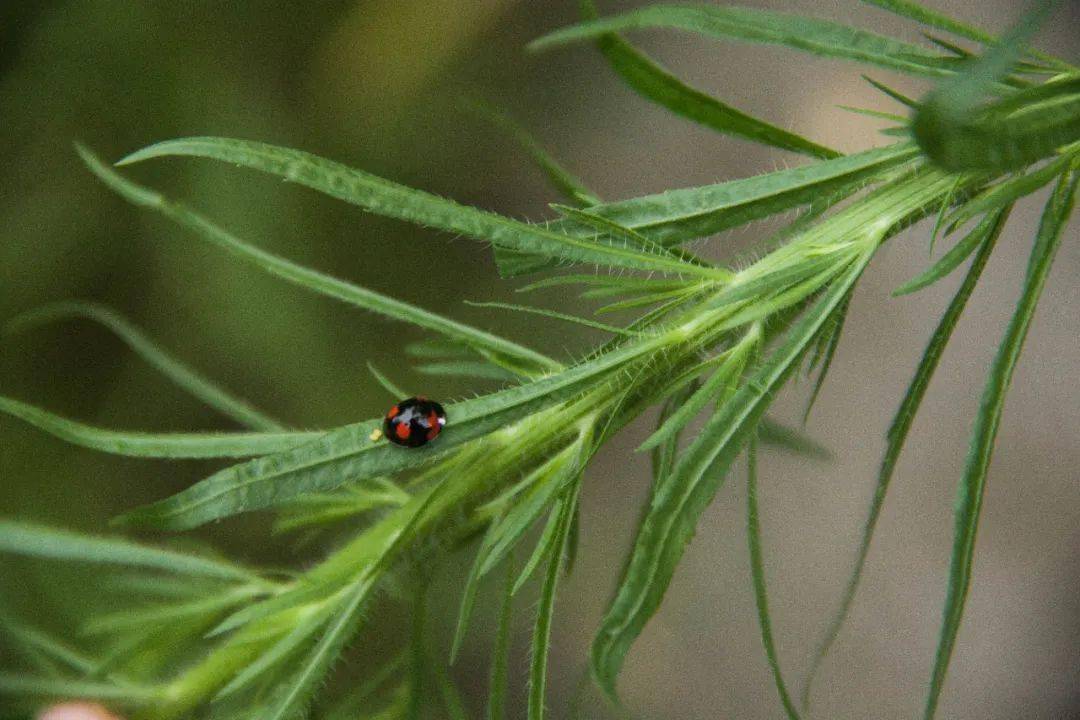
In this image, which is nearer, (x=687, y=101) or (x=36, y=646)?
(x=687, y=101)

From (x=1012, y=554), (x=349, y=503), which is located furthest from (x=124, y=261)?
(x=1012, y=554)

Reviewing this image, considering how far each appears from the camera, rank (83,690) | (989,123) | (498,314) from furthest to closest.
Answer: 1. (498,314)
2. (83,690)
3. (989,123)

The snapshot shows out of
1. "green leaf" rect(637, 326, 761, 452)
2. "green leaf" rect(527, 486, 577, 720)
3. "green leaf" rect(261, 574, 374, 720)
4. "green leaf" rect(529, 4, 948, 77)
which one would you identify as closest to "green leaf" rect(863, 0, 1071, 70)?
"green leaf" rect(529, 4, 948, 77)

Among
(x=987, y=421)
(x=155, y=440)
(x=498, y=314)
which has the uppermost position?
(x=498, y=314)

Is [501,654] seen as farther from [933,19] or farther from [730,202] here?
[933,19]

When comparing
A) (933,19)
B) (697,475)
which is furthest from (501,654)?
(933,19)
